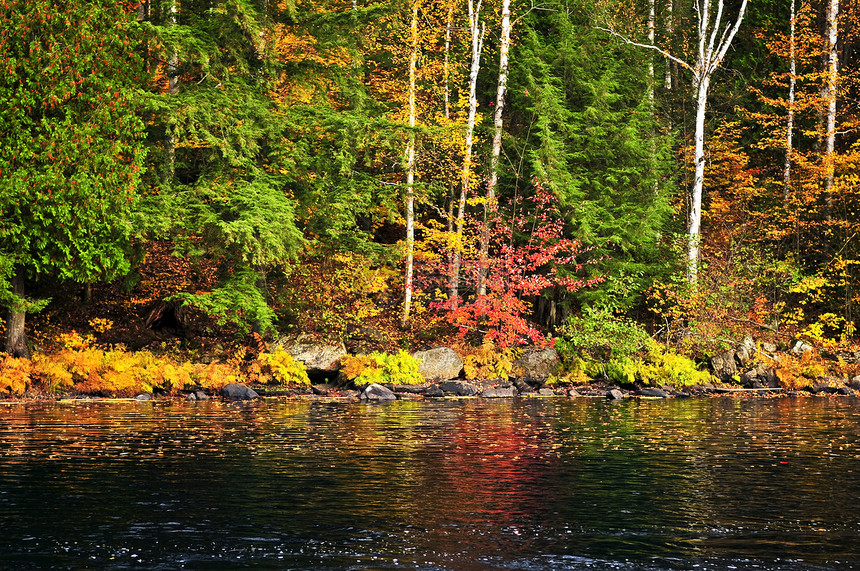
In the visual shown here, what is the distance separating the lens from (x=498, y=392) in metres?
28.8

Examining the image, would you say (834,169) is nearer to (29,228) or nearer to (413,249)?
(413,249)

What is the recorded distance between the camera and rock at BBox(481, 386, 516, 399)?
28448 mm

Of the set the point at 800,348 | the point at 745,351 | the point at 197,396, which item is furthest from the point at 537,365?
the point at 197,396

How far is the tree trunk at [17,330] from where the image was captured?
2612 cm

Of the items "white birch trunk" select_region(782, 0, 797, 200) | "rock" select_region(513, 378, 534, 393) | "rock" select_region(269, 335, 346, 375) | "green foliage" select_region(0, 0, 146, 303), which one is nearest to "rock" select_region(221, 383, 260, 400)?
"rock" select_region(269, 335, 346, 375)

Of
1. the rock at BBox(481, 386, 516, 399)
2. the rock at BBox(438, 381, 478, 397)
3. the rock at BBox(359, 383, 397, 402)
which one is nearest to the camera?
the rock at BBox(359, 383, 397, 402)

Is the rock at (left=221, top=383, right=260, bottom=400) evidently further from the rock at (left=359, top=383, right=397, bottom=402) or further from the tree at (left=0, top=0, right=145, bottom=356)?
the tree at (left=0, top=0, right=145, bottom=356)

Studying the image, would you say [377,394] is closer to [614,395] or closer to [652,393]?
[614,395]

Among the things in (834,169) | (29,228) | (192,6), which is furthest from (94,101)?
(834,169)

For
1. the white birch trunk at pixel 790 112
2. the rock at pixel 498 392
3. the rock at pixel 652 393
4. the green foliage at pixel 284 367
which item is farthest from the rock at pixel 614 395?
the white birch trunk at pixel 790 112

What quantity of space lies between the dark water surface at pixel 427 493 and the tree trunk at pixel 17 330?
20.2 ft

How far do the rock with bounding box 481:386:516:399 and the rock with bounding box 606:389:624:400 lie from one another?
2.96 meters

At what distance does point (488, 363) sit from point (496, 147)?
27.4ft

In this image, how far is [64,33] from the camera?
26109mm
